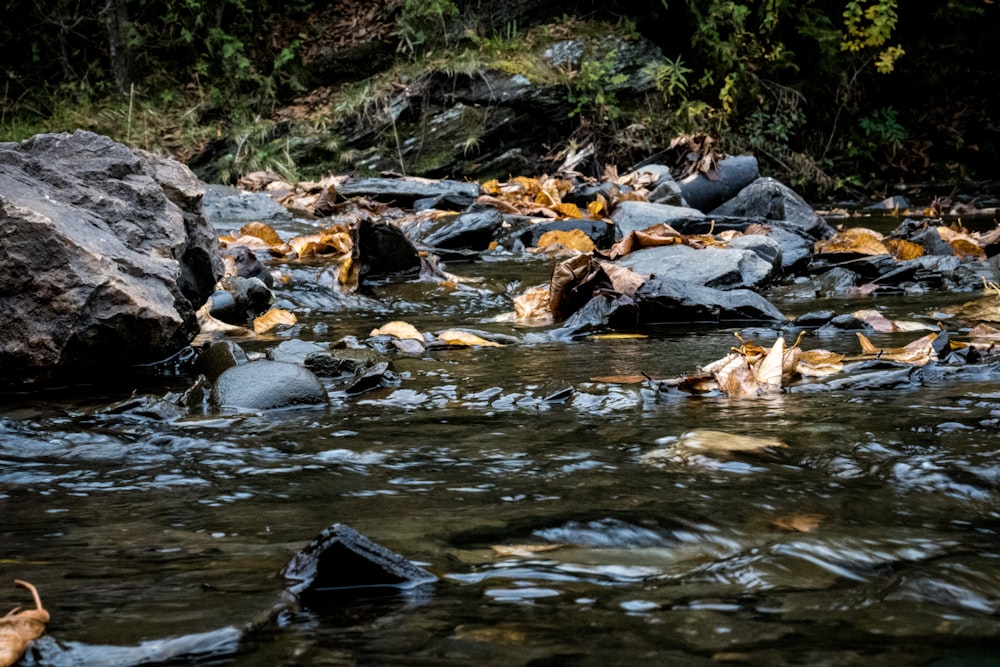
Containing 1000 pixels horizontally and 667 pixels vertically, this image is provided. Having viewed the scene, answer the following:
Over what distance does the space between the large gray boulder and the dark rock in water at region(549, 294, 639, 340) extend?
1.46 metres

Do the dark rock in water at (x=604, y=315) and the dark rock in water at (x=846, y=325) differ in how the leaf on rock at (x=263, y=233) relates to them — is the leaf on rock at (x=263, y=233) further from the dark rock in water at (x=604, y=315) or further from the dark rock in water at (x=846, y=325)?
the dark rock in water at (x=846, y=325)

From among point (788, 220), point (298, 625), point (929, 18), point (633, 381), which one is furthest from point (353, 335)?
point (929, 18)

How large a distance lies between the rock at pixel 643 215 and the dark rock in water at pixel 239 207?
8.42 feet

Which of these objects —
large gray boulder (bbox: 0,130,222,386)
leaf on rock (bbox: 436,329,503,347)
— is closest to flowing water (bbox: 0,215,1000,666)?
large gray boulder (bbox: 0,130,222,386)

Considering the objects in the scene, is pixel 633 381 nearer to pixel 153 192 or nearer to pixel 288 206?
pixel 153 192

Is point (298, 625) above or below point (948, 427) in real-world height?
above

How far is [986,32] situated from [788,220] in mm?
7340

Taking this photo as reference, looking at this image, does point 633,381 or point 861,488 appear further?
point 633,381

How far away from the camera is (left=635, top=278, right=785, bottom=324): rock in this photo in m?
3.68

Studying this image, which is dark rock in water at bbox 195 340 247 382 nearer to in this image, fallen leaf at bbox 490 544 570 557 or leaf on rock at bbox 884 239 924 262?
fallen leaf at bbox 490 544 570 557

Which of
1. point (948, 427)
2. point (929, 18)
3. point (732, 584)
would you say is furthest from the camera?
point (929, 18)

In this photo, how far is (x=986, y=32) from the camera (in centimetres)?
1177

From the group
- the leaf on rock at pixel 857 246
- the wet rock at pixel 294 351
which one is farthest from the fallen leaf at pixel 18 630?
the leaf on rock at pixel 857 246

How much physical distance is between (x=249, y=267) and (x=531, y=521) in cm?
336
